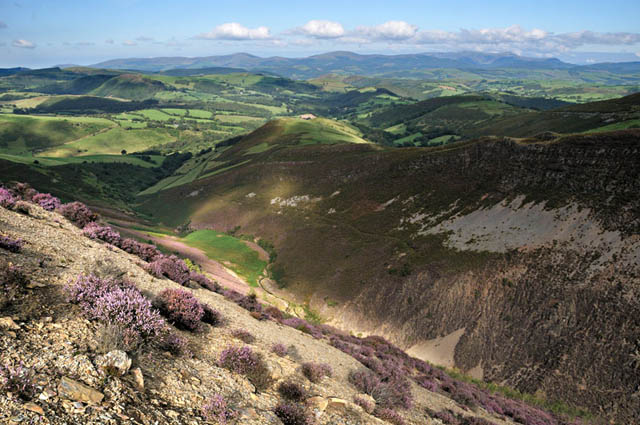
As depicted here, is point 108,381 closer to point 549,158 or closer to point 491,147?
point 549,158

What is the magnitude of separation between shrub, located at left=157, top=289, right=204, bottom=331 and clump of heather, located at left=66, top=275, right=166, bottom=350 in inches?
85.5

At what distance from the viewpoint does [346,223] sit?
5947 centimetres

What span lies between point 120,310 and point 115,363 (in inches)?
91.9

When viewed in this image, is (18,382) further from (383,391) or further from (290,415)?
(383,391)

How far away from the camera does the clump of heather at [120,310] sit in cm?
913

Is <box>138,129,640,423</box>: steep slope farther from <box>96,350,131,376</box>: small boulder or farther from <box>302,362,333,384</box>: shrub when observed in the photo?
<box>96,350,131,376</box>: small boulder

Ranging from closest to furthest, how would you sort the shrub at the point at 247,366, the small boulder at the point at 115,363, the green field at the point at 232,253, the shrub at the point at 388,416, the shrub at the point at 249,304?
the small boulder at the point at 115,363, the shrub at the point at 247,366, the shrub at the point at 388,416, the shrub at the point at 249,304, the green field at the point at 232,253

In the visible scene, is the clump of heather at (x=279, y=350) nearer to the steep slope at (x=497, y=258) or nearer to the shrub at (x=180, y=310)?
A: the shrub at (x=180, y=310)

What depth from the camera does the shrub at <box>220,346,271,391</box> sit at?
1108 centimetres

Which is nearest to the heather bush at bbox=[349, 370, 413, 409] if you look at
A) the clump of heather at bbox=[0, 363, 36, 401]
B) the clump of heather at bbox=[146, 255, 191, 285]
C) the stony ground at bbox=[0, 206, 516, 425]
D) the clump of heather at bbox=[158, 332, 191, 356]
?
the stony ground at bbox=[0, 206, 516, 425]

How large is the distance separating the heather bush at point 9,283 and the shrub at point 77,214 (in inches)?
625

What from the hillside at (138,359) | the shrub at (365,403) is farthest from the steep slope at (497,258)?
the shrub at (365,403)

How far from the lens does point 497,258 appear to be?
126 ft

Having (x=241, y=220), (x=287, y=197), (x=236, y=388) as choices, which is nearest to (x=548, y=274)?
(x=236, y=388)
